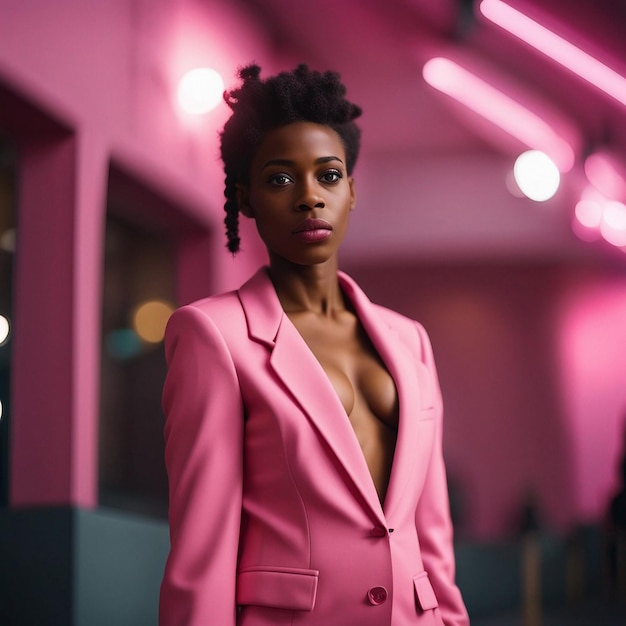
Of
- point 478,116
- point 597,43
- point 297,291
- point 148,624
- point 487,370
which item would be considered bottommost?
point 148,624

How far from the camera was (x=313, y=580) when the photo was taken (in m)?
1.90

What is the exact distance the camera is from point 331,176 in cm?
212

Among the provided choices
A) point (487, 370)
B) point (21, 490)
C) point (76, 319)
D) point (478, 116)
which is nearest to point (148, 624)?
point (21, 490)

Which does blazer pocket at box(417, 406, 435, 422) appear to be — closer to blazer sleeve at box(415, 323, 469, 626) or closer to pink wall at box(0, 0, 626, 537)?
blazer sleeve at box(415, 323, 469, 626)

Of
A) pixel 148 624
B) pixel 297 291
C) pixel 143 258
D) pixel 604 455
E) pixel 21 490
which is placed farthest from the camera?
pixel 604 455

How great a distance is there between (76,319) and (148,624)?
137 centimetres

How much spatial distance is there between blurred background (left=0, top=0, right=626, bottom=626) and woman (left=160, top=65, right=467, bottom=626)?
1.00ft

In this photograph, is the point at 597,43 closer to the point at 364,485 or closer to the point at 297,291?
the point at 297,291

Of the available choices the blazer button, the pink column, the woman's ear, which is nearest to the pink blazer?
the blazer button

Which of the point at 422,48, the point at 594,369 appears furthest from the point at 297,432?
the point at 594,369

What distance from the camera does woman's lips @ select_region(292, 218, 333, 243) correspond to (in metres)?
2.06

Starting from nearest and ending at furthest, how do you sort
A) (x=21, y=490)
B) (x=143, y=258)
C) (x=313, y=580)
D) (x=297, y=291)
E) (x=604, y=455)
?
(x=313, y=580) → (x=297, y=291) → (x=21, y=490) → (x=143, y=258) → (x=604, y=455)

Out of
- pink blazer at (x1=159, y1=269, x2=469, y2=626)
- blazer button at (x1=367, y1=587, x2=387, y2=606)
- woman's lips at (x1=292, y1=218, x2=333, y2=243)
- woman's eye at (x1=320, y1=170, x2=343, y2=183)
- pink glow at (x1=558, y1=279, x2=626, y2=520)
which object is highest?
pink glow at (x1=558, y1=279, x2=626, y2=520)

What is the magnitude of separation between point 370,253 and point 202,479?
7.72 m
